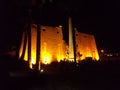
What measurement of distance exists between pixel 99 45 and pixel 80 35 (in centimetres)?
864

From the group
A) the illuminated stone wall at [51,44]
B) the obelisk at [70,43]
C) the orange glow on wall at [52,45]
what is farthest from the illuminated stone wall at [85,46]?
the illuminated stone wall at [51,44]

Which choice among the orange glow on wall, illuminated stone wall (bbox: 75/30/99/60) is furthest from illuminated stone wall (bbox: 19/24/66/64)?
illuminated stone wall (bbox: 75/30/99/60)

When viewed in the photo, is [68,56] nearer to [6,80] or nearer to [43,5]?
[43,5]

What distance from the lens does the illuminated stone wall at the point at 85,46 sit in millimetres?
31156

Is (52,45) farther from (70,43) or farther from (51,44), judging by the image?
(70,43)

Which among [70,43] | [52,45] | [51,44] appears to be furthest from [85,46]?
[51,44]

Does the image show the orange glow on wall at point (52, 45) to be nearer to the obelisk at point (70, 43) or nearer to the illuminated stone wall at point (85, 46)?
the illuminated stone wall at point (85, 46)

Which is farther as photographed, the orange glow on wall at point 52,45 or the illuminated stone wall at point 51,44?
the illuminated stone wall at point 51,44

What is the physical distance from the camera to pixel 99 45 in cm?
3919

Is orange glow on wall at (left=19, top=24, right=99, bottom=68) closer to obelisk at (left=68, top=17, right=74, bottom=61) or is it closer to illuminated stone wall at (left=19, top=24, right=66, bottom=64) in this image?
illuminated stone wall at (left=19, top=24, right=66, bottom=64)

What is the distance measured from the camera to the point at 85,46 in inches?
1302

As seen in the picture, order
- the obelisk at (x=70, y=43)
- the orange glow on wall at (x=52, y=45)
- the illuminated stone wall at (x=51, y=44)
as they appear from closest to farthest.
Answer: the orange glow on wall at (x=52, y=45) → the illuminated stone wall at (x=51, y=44) → the obelisk at (x=70, y=43)

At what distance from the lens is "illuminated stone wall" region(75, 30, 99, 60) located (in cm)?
3116

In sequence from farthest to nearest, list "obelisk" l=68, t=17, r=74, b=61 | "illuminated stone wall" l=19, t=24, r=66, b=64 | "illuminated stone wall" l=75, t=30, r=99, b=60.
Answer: "illuminated stone wall" l=75, t=30, r=99, b=60
"obelisk" l=68, t=17, r=74, b=61
"illuminated stone wall" l=19, t=24, r=66, b=64
